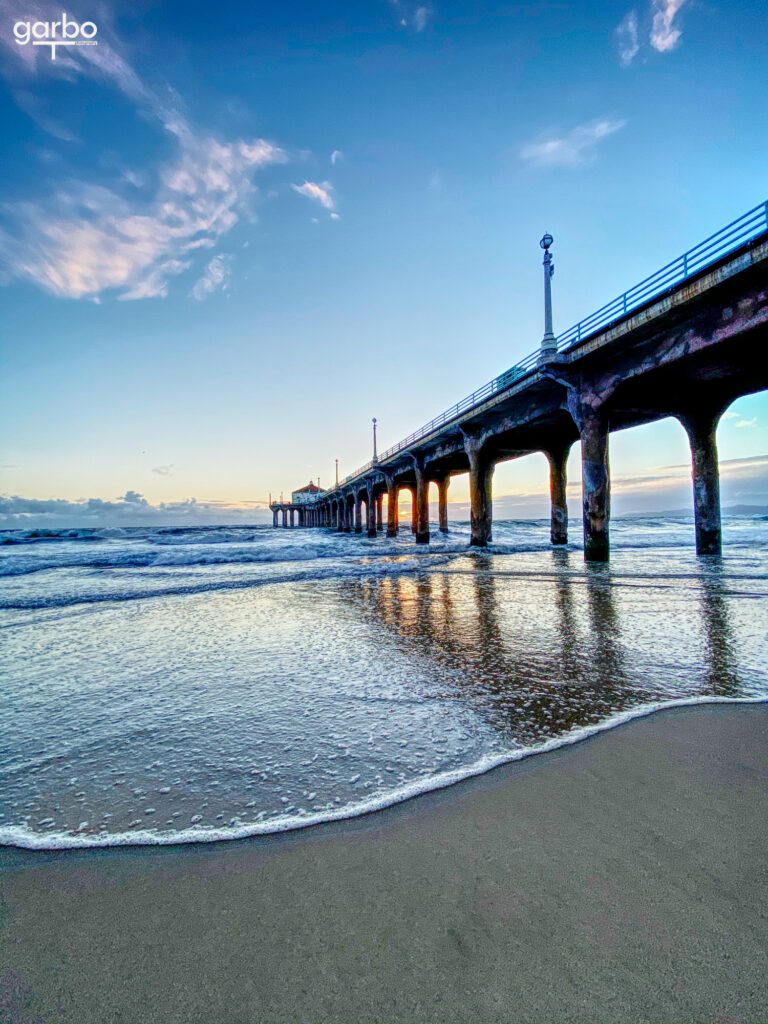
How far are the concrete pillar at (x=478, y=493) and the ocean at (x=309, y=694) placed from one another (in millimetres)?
17205

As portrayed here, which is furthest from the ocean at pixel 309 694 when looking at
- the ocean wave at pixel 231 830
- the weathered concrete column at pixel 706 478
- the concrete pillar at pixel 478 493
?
the concrete pillar at pixel 478 493

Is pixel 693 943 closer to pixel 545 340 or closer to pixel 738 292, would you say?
pixel 738 292

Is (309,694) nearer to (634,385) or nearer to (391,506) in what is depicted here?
(634,385)

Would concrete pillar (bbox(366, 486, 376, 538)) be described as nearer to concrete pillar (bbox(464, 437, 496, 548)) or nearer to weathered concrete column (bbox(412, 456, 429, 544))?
weathered concrete column (bbox(412, 456, 429, 544))

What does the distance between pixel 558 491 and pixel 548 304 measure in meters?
11.6

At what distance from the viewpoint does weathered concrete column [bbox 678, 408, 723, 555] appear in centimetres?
1652

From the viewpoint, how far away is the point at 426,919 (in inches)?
53.2

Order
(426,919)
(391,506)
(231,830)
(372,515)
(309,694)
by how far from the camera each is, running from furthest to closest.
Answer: (372,515) < (391,506) < (309,694) < (231,830) < (426,919)

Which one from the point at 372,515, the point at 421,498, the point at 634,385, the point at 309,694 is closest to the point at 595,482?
the point at 634,385

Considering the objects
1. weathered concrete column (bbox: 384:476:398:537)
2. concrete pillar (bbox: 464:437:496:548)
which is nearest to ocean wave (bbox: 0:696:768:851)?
concrete pillar (bbox: 464:437:496:548)

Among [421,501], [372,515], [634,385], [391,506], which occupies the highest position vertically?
[634,385]

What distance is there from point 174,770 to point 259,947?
137 cm

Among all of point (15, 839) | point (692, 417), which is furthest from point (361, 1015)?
point (692, 417)

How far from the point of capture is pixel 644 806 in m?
1.91
